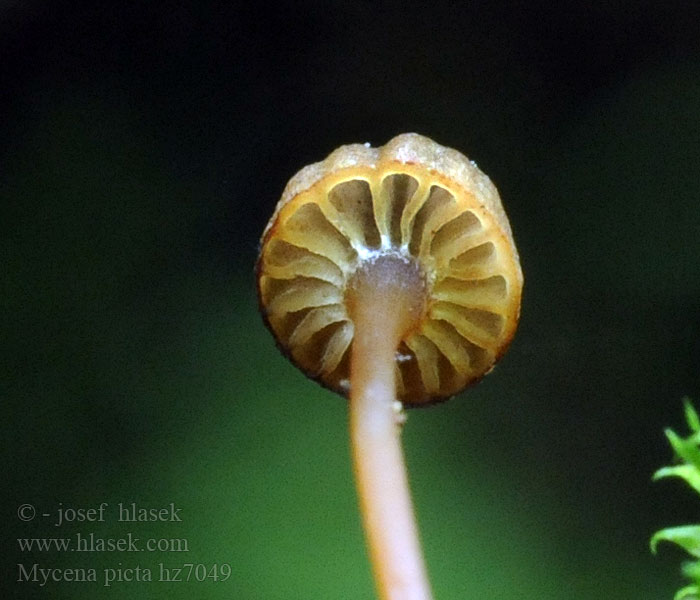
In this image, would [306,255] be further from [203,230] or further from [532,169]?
[532,169]

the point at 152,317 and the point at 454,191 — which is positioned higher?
the point at 152,317

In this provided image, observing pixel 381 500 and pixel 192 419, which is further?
pixel 192 419

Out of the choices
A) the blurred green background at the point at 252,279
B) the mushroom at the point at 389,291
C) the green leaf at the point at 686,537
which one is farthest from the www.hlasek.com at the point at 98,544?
the green leaf at the point at 686,537

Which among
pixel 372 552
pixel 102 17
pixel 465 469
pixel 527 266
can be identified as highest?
pixel 102 17

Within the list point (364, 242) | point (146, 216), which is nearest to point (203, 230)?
point (146, 216)

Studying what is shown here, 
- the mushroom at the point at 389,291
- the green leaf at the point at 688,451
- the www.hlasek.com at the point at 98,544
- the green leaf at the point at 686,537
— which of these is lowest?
the green leaf at the point at 686,537

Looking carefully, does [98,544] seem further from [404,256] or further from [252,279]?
[404,256]

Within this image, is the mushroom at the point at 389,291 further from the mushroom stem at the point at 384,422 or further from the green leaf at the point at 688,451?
the green leaf at the point at 688,451
